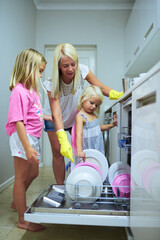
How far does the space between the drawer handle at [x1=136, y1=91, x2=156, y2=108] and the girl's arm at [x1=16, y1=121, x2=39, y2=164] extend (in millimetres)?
634

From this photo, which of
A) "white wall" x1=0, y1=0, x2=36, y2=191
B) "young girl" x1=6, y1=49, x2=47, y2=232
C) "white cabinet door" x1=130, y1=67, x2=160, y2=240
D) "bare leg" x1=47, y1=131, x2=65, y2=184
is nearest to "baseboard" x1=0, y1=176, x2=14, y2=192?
"white wall" x1=0, y1=0, x2=36, y2=191

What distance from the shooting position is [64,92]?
67.2 inches

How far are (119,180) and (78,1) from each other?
3008 millimetres

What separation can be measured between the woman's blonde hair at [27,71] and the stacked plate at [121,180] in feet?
2.19

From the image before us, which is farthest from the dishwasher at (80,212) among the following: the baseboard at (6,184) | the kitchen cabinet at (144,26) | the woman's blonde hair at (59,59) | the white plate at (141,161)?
Result: the kitchen cabinet at (144,26)

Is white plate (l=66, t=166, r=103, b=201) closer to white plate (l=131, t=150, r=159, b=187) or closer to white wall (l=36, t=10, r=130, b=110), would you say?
white plate (l=131, t=150, r=159, b=187)

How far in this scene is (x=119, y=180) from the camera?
113 cm

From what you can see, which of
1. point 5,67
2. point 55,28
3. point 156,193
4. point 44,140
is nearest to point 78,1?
point 55,28

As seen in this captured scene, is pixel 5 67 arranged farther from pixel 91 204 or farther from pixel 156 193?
pixel 156 193

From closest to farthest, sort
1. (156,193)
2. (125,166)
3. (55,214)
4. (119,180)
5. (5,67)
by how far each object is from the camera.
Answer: (156,193) < (55,214) < (119,180) < (125,166) < (5,67)

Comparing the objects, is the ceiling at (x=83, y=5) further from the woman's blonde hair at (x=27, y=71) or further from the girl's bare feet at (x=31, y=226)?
the girl's bare feet at (x=31, y=226)

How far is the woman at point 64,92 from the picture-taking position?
146cm

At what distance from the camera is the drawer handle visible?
2.13 feet

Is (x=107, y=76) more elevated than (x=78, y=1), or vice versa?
(x=78, y=1)
